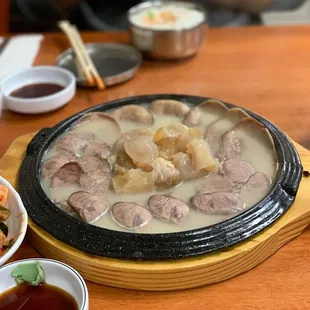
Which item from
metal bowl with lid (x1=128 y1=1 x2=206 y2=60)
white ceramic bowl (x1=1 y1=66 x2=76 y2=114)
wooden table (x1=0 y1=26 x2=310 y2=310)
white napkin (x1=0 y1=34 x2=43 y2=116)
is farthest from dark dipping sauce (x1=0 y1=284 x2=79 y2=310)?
metal bowl with lid (x1=128 y1=1 x2=206 y2=60)

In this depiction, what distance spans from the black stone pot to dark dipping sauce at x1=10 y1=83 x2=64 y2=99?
798 mm

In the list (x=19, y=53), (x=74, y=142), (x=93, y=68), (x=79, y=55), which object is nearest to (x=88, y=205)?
(x=74, y=142)

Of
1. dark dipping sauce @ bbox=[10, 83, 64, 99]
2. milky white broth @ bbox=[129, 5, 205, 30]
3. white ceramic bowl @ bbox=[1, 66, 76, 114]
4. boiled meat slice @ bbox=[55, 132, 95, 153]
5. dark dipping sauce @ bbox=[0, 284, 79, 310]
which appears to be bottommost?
dark dipping sauce @ bbox=[10, 83, 64, 99]

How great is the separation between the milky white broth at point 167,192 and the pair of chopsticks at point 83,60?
55 cm

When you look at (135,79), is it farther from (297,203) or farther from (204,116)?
(297,203)

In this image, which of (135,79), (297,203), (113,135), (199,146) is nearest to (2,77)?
(135,79)

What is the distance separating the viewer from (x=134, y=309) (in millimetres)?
1458

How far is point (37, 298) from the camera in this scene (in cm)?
137

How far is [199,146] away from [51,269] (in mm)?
676

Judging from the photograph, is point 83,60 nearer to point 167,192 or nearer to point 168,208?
point 167,192

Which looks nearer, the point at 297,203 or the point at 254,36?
the point at 297,203

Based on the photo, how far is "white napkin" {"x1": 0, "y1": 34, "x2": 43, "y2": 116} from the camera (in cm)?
278

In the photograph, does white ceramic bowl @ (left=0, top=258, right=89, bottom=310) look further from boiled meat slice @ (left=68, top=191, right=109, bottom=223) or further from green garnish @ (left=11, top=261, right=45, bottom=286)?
boiled meat slice @ (left=68, top=191, right=109, bottom=223)

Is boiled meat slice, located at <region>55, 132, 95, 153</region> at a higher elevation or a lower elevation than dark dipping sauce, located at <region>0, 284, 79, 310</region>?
higher
